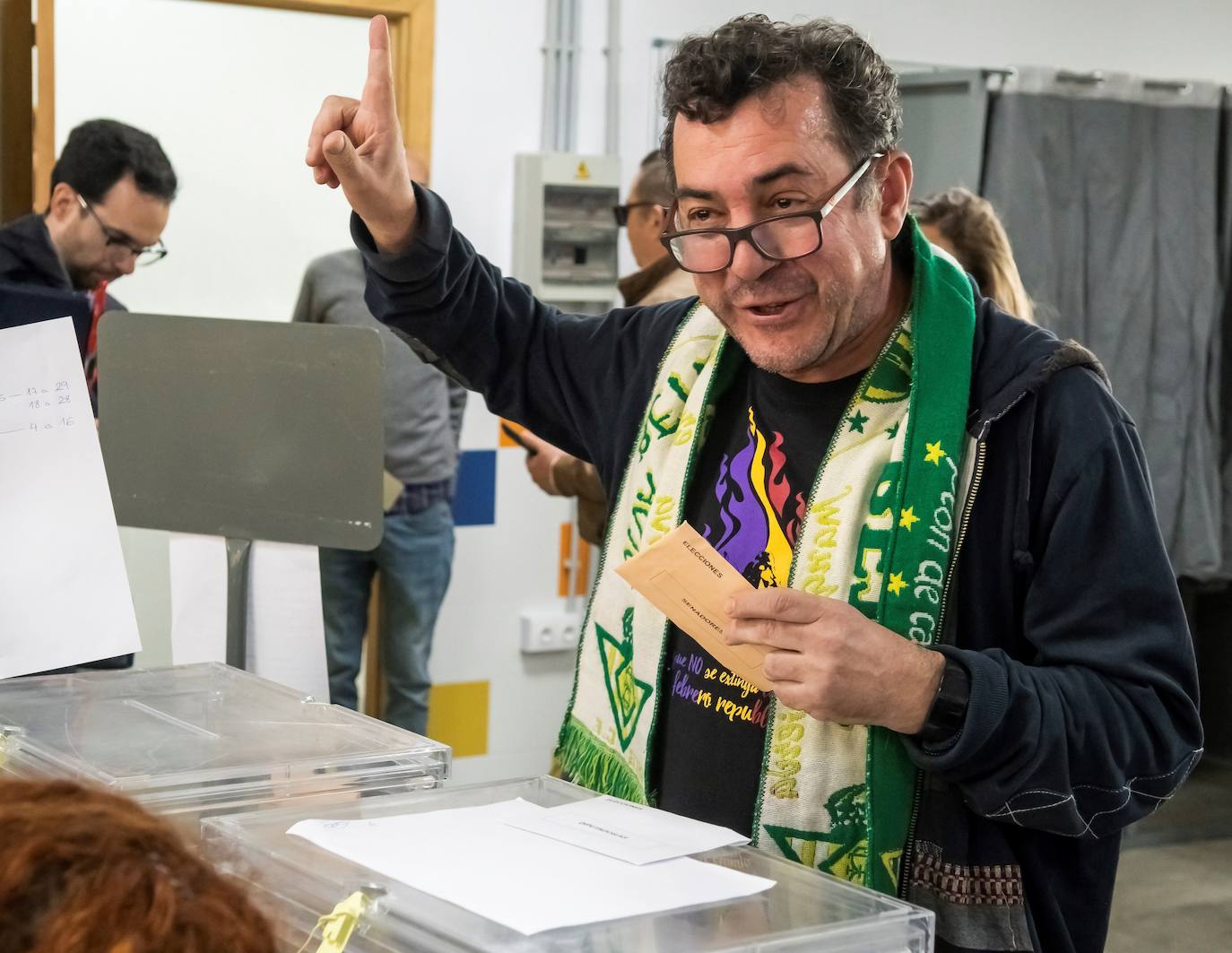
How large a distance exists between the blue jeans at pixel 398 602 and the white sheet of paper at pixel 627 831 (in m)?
2.87

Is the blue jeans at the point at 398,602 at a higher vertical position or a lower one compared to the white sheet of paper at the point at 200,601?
lower

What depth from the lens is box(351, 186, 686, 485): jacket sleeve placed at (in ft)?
5.35

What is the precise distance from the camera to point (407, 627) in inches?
156

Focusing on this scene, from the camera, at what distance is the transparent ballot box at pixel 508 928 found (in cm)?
Result: 79

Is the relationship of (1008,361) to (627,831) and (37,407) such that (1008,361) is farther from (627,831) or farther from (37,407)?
(37,407)

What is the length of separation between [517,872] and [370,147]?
33.3 inches

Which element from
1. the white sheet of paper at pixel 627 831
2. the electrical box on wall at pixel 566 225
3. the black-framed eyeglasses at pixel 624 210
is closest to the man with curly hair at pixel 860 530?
the white sheet of paper at pixel 627 831

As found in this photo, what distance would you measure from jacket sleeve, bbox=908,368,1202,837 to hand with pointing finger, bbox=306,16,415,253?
676mm

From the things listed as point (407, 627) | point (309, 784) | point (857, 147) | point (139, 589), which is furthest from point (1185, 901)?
point (309, 784)

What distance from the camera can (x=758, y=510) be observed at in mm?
1482

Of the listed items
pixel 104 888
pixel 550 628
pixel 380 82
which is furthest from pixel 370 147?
pixel 550 628

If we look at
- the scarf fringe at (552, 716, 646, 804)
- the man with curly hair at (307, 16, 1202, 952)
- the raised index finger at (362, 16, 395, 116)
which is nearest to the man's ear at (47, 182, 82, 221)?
the man with curly hair at (307, 16, 1202, 952)

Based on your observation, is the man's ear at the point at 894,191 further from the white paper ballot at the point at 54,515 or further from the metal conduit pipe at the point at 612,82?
the metal conduit pipe at the point at 612,82

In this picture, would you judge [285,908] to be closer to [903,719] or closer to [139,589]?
[903,719]
